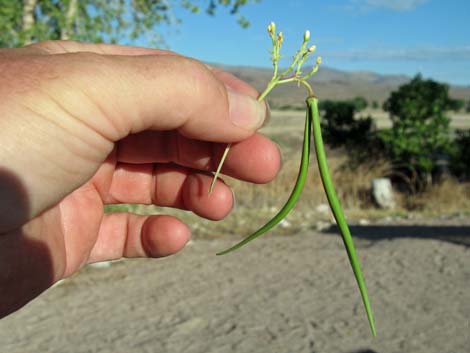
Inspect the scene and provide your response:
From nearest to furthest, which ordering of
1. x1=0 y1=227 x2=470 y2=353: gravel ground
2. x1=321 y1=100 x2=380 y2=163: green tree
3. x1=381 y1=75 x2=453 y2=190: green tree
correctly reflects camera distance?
x1=0 y1=227 x2=470 y2=353: gravel ground → x1=381 y1=75 x2=453 y2=190: green tree → x1=321 y1=100 x2=380 y2=163: green tree

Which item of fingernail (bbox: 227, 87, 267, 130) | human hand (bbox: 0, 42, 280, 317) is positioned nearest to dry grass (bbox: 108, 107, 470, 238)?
human hand (bbox: 0, 42, 280, 317)

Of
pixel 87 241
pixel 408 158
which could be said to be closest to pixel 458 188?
pixel 408 158

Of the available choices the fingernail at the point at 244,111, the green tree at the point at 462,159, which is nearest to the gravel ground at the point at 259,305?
the fingernail at the point at 244,111

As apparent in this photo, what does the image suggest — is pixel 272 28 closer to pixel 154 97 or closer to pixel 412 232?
pixel 154 97

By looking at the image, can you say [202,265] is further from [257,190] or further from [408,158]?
[408,158]

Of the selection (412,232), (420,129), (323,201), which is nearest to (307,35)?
(412,232)

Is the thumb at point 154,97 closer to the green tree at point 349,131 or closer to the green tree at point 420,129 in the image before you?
the green tree at point 420,129

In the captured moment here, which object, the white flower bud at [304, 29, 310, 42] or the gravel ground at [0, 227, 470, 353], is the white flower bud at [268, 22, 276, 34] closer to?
the white flower bud at [304, 29, 310, 42]
